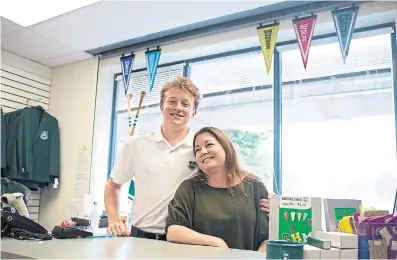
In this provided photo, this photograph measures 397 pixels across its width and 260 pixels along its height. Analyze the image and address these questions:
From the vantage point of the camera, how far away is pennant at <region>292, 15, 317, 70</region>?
3.44 metres

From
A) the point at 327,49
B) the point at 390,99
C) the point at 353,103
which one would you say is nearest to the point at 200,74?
the point at 327,49

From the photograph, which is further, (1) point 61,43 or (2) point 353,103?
(1) point 61,43

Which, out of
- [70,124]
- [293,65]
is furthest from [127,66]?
[293,65]

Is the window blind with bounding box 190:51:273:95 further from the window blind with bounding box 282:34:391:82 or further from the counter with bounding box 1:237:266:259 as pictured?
the counter with bounding box 1:237:266:259

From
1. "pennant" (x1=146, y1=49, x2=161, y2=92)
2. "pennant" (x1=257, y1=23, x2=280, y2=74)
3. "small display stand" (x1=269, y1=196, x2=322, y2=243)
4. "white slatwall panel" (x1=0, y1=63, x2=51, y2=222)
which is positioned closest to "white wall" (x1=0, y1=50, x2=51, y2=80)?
"white slatwall panel" (x1=0, y1=63, x2=51, y2=222)

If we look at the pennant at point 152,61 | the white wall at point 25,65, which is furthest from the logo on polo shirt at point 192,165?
the white wall at point 25,65

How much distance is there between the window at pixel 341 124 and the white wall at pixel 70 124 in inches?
94.2

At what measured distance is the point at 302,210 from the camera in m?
1.32

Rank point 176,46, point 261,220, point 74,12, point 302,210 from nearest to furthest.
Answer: point 302,210, point 261,220, point 74,12, point 176,46

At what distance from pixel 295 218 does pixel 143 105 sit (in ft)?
12.3

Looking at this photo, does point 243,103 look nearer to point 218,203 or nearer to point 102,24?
point 102,24

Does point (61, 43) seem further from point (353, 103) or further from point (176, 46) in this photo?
point (353, 103)

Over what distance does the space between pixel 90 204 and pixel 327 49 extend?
118 inches

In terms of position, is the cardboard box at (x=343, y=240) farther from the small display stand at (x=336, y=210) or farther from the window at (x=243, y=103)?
the window at (x=243, y=103)
